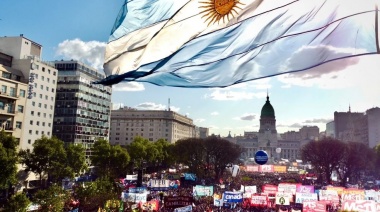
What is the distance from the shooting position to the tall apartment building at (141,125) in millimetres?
156875

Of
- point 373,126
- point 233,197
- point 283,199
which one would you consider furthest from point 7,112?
point 373,126

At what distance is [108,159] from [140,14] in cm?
6332

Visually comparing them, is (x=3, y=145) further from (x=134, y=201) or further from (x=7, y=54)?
(x=7, y=54)

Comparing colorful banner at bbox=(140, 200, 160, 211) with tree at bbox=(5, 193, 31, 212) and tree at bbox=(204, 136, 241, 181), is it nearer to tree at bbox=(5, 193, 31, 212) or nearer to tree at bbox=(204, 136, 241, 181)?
tree at bbox=(5, 193, 31, 212)

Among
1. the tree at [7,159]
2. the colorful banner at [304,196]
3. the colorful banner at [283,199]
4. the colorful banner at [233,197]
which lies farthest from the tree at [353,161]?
the tree at [7,159]

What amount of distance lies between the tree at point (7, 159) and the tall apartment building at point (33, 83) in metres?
23.2


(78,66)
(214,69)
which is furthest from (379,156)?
(214,69)

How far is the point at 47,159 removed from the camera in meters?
52.9

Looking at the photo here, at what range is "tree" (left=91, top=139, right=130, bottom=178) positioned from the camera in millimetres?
70188

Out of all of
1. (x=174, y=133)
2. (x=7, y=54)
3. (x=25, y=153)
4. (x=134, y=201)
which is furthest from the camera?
(x=174, y=133)

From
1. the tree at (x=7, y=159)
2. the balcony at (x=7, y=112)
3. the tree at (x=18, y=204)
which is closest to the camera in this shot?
Answer: the tree at (x=18, y=204)

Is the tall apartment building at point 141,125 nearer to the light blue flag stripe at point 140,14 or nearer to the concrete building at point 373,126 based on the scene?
the concrete building at point 373,126

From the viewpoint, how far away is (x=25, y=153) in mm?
51844

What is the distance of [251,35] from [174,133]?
15680 cm
